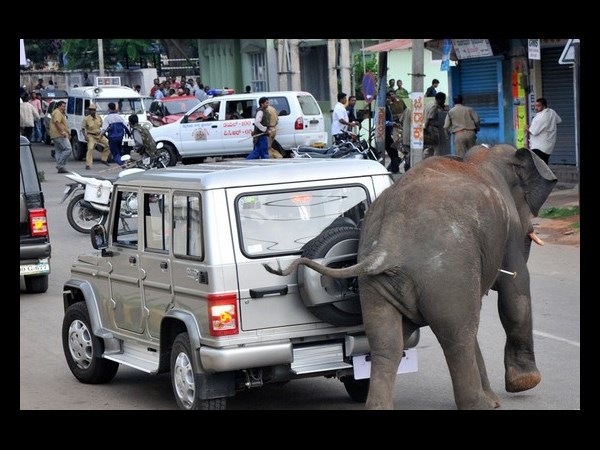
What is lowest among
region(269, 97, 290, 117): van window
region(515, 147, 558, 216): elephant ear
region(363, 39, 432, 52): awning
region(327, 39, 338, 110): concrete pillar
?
region(515, 147, 558, 216): elephant ear

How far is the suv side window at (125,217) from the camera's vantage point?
8.38 m

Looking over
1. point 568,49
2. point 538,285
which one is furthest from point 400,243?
point 568,49

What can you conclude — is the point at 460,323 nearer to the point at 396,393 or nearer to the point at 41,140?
the point at 396,393

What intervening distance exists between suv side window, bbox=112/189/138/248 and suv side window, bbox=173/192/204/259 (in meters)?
0.82

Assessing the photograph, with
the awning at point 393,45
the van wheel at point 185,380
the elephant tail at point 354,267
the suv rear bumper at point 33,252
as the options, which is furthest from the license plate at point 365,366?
the awning at point 393,45

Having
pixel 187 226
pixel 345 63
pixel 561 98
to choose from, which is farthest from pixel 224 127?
pixel 187 226

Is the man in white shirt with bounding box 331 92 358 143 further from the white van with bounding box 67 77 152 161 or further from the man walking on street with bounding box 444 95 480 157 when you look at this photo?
the white van with bounding box 67 77 152 161

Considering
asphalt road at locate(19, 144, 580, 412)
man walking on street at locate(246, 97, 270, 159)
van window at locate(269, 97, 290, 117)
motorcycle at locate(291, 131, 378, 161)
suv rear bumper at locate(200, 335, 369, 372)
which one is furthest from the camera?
van window at locate(269, 97, 290, 117)

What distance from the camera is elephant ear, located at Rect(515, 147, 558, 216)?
7945mm

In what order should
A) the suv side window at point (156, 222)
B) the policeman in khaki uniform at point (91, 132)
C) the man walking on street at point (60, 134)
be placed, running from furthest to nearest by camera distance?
the policeman in khaki uniform at point (91, 132), the man walking on street at point (60, 134), the suv side window at point (156, 222)

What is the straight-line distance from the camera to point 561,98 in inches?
877

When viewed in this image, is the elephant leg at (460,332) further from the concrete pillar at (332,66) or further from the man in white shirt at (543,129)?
the concrete pillar at (332,66)

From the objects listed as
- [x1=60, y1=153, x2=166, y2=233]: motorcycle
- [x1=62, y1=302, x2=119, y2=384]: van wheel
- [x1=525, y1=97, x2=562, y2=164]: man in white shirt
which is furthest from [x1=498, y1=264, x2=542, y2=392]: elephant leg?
[x1=525, y1=97, x2=562, y2=164]: man in white shirt

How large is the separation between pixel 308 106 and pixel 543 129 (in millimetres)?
10124
